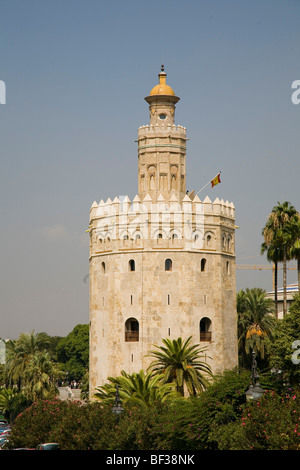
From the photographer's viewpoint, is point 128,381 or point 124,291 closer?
point 128,381

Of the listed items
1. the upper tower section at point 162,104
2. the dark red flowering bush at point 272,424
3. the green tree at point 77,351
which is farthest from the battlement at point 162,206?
the green tree at point 77,351

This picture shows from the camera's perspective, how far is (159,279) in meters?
59.4

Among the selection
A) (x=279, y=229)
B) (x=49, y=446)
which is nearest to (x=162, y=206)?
(x=279, y=229)

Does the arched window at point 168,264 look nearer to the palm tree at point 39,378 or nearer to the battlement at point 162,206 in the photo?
the battlement at point 162,206

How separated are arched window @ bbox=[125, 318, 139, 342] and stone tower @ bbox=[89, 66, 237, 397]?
0.07m

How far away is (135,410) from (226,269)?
25.1 meters

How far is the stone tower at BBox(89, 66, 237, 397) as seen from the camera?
59.2 m

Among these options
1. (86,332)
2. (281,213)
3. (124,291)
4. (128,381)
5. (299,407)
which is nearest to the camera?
(299,407)

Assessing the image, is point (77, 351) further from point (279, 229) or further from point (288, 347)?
point (288, 347)

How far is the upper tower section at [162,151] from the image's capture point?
62.9 metres

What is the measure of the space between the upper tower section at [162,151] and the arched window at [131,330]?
28.6 ft

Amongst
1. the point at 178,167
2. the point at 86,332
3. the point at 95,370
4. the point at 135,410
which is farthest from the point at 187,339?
the point at 86,332

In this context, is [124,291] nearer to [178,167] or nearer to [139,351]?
[139,351]

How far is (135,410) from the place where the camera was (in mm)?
38156
